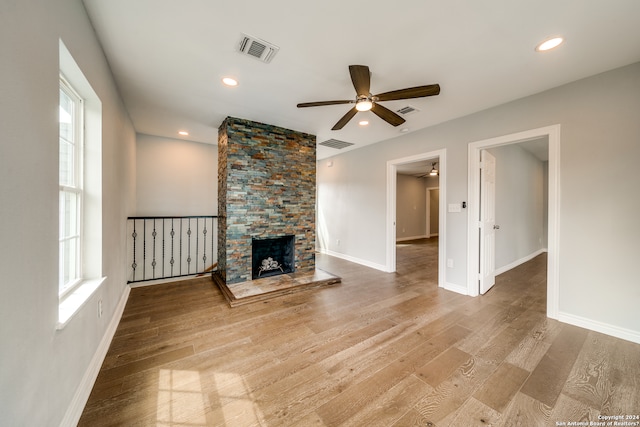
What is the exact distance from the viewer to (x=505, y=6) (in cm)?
160

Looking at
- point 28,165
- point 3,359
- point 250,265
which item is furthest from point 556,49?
point 250,265

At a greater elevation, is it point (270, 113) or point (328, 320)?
point (270, 113)

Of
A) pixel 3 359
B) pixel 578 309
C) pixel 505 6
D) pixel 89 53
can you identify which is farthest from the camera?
pixel 578 309

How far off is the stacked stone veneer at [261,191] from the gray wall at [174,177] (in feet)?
4.04

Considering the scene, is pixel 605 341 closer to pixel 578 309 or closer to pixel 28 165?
pixel 578 309

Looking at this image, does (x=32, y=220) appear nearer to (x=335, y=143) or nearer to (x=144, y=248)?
(x=144, y=248)

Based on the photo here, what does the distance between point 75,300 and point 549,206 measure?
4.65m

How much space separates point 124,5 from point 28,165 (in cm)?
140

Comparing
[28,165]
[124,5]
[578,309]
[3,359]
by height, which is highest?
[124,5]

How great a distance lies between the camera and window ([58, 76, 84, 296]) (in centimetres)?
163

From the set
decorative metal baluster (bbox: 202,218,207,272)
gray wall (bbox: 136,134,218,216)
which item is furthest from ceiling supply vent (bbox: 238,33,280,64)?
decorative metal baluster (bbox: 202,218,207,272)

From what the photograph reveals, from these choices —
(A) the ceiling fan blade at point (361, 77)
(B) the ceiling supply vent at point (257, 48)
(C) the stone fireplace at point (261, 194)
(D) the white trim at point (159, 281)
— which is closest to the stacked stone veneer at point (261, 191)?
(C) the stone fireplace at point (261, 194)

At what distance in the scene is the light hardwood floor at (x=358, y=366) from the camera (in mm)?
1456

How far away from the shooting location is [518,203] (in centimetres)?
508
